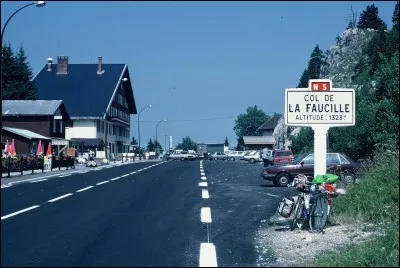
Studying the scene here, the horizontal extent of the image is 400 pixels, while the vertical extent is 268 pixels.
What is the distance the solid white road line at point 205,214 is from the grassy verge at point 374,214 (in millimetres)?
2837

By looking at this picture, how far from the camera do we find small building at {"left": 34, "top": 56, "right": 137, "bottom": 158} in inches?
3265

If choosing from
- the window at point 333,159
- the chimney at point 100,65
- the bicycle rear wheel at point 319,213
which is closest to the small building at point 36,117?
the chimney at point 100,65

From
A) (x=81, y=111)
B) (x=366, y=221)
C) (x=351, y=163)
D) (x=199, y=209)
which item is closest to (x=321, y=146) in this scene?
(x=366, y=221)

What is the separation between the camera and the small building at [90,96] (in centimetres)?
8294

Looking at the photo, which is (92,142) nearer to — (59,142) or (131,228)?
(59,142)

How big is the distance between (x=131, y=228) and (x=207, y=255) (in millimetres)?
3199

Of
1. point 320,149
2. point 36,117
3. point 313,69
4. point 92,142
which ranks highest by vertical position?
point 313,69

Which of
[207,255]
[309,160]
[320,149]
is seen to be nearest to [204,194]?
[309,160]

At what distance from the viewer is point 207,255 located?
876cm

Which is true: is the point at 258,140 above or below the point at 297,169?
above

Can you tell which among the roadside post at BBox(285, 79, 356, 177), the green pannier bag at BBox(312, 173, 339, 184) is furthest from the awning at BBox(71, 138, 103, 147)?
the green pannier bag at BBox(312, 173, 339, 184)

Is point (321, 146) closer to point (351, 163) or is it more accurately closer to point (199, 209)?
point (199, 209)

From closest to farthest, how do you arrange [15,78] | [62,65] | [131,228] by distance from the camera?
[131,228], [15,78], [62,65]

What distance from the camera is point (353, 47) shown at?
93.3m
